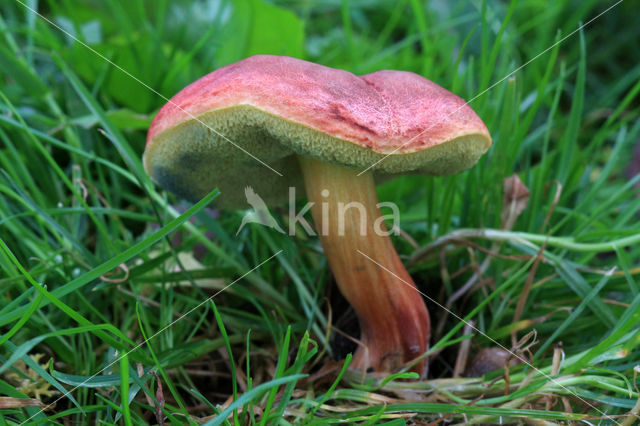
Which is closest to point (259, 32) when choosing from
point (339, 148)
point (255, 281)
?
point (255, 281)

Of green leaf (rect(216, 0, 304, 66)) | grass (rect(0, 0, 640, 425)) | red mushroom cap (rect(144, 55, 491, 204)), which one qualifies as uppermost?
green leaf (rect(216, 0, 304, 66))

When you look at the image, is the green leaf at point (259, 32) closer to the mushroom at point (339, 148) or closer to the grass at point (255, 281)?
the grass at point (255, 281)

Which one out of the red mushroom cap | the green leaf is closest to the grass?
the green leaf

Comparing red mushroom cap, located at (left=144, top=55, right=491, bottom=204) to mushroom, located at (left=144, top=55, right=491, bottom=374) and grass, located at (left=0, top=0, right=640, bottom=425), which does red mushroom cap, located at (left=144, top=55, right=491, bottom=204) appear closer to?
mushroom, located at (left=144, top=55, right=491, bottom=374)

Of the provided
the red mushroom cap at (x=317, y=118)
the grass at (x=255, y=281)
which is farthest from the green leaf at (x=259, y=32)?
the red mushroom cap at (x=317, y=118)

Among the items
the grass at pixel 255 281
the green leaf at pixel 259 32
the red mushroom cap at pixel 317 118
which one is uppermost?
the green leaf at pixel 259 32

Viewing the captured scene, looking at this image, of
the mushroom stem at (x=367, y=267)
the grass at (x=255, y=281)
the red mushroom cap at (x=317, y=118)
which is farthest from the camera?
the mushroom stem at (x=367, y=267)

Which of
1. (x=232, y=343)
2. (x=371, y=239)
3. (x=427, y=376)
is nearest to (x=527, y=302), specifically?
(x=427, y=376)
